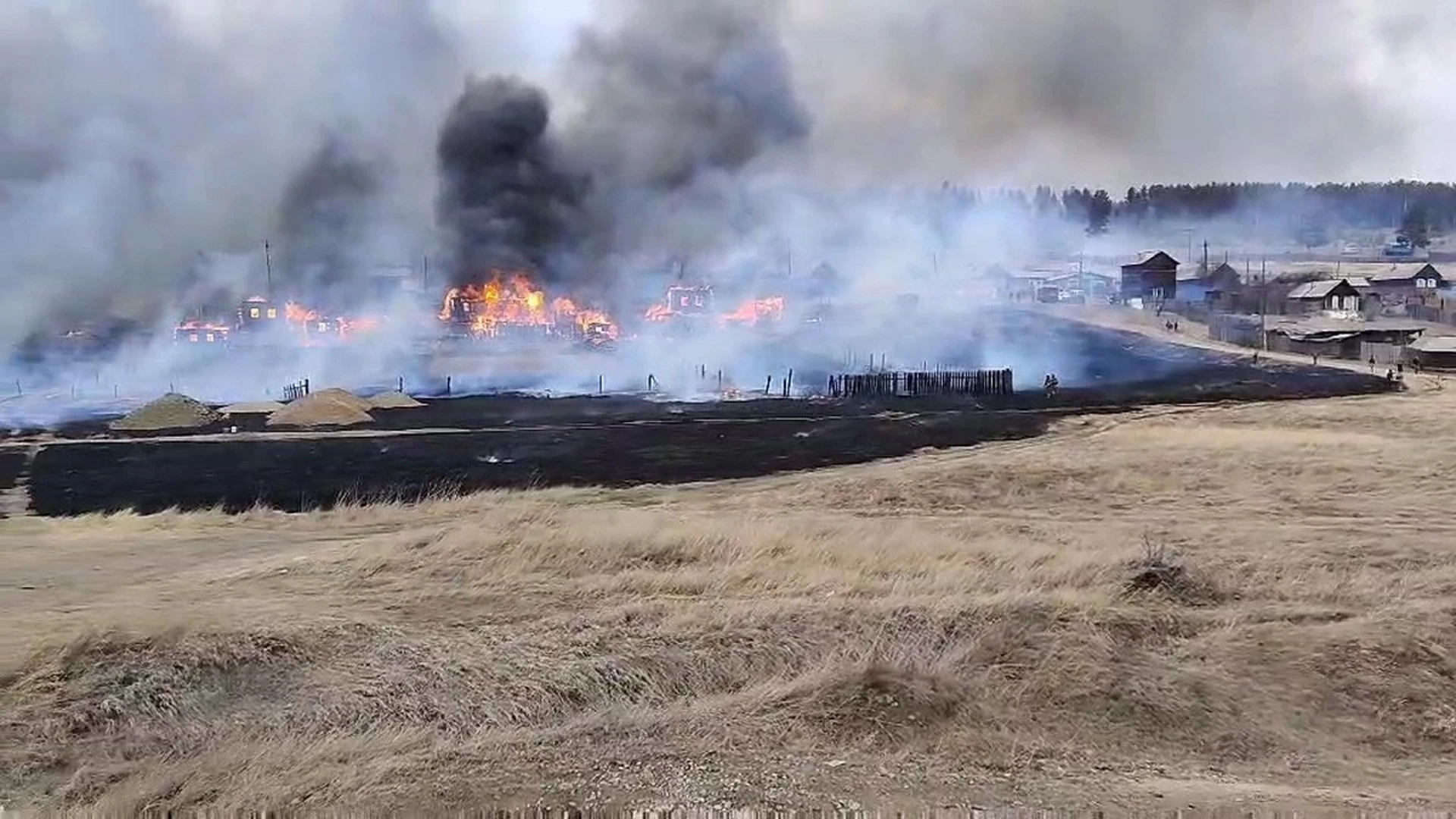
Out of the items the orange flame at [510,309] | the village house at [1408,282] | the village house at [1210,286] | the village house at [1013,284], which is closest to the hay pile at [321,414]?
the orange flame at [510,309]

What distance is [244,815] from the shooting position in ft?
21.6

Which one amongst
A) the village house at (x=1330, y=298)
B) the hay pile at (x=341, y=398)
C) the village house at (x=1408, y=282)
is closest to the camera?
the hay pile at (x=341, y=398)

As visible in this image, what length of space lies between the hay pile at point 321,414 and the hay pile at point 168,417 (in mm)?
2654

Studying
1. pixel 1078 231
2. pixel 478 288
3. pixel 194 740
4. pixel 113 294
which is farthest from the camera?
pixel 1078 231

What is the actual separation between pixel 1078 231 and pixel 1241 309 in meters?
32.4

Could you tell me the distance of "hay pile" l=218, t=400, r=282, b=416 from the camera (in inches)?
1698

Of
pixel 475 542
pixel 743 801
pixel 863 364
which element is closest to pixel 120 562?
pixel 475 542

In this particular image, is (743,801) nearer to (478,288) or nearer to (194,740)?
(194,740)

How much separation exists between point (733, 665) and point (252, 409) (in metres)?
38.9

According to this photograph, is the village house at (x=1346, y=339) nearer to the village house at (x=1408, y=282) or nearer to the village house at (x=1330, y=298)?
the village house at (x=1330, y=298)

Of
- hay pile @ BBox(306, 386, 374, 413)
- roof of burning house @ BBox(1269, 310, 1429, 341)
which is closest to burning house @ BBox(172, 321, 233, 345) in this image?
hay pile @ BBox(306, 386, 374, 413)

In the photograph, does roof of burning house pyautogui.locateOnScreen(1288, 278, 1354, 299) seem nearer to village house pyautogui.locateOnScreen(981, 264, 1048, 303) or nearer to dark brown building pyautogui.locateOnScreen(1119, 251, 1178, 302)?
dark brown building pyautogui.locateOnScreen(1119, 251, 1178, 302)

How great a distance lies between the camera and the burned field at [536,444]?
26.2 metres

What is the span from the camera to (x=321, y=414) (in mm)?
39406
